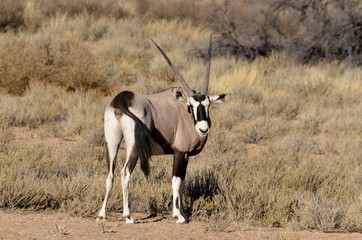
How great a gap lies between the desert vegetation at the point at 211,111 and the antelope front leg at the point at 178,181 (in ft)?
1.31

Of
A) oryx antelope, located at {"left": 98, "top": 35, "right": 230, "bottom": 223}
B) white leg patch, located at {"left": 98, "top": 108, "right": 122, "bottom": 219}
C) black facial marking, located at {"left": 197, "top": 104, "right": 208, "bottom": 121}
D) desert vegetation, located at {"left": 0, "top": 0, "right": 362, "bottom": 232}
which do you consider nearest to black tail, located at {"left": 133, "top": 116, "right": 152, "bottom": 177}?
oryx antelope, located at {"left": 98, "top": 35, "right": 230, "bottom": 223}

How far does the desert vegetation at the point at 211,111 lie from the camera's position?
266 inches

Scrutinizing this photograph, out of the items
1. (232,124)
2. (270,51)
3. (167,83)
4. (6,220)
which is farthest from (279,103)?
(6,220)

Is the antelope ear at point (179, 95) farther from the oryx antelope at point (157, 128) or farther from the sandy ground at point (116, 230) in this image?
the sandy ground at point (116, 230)

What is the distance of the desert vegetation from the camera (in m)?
6.75

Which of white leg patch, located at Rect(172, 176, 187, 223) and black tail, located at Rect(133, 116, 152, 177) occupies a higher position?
black tail, located at Rect(133, 116, 152, 177)

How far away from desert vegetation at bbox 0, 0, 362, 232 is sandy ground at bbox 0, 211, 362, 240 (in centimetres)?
23

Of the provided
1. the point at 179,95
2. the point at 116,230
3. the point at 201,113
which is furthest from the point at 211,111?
the point at 116,230

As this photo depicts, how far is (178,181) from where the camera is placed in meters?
6.24

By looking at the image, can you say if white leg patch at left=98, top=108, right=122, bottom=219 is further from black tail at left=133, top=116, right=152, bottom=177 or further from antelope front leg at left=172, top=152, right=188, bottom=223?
antelope front leg at left=172, top=152, right=188, bottom=223

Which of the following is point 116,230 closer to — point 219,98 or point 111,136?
point 111,136

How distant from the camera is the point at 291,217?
6.75m

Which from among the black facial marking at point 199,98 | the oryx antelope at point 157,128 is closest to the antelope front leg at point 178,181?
the oryx antelope at point 157,128

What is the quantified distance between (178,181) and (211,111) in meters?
6.60
